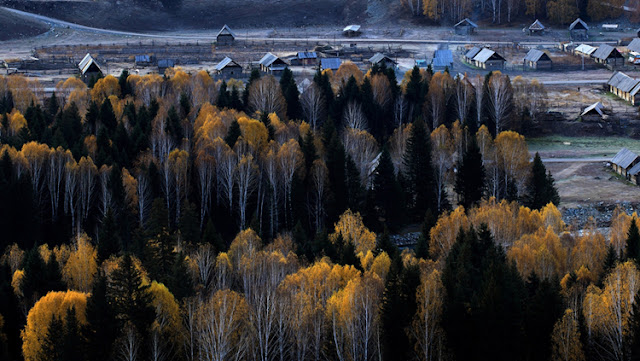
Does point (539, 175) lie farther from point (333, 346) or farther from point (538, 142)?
point (333, 346)

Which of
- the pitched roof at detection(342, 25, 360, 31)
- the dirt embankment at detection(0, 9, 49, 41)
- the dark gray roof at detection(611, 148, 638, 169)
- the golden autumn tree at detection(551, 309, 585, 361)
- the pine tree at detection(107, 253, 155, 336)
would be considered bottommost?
the golden autumn tree at detection(551, 309, 585, 361)

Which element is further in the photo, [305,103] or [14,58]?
[14,58]

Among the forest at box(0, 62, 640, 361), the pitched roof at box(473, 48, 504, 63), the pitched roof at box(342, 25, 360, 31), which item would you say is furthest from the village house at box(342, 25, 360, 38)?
the forest at box(0, 62, 640, 361)

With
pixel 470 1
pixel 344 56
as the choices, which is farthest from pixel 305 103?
pixel 470 1

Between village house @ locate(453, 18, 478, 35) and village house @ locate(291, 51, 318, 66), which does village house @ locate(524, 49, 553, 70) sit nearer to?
village house @ locate(453, 18, 478, 35)

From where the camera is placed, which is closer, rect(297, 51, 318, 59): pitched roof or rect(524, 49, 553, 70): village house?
rect(524, 49, 553, 70): village house

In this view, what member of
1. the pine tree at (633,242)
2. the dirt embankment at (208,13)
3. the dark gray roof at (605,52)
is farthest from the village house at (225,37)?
the pine tree at (633,242)

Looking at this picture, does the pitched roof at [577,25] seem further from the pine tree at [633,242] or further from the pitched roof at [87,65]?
the pine tree at [633,242]
